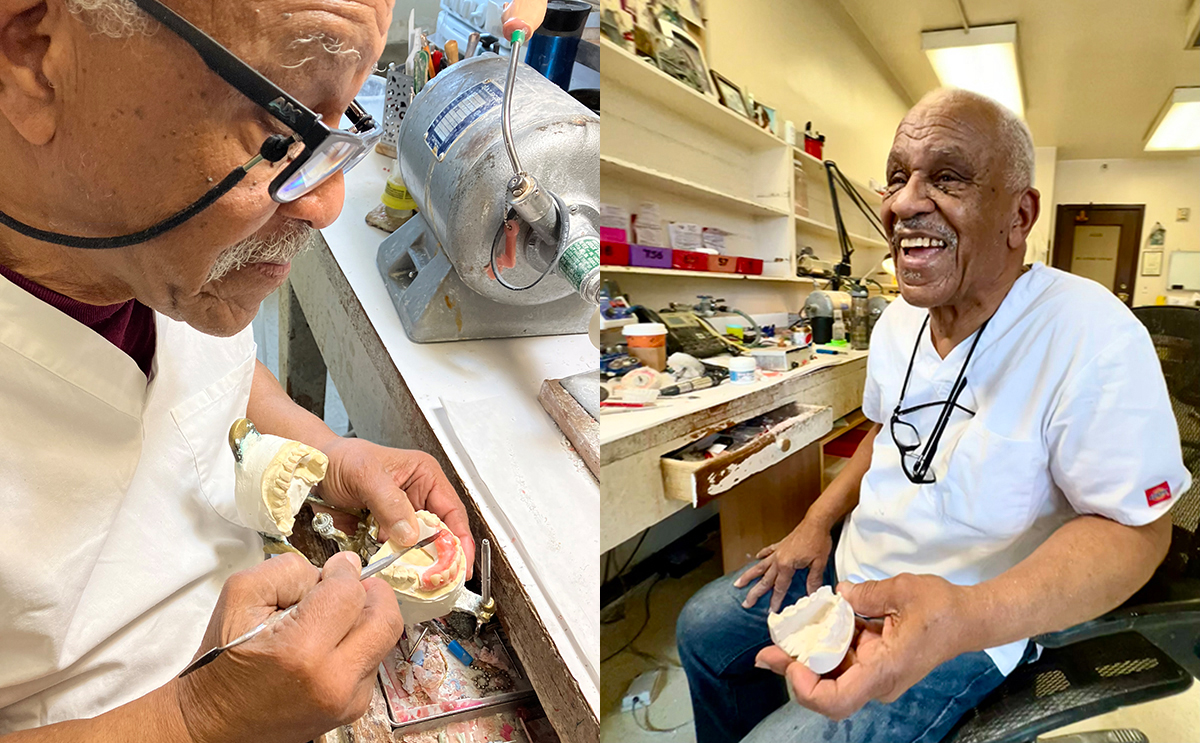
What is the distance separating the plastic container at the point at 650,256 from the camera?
472mm

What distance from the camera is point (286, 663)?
0.47m

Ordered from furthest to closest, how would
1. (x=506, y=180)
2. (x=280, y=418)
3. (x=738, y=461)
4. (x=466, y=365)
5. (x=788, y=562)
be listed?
(x=466, y=365), (x=280, y=418), (x=506, y=180), (x=788, y=562), (x=738, y=461)

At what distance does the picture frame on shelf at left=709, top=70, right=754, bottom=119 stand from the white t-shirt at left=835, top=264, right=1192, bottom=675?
0.73 ft

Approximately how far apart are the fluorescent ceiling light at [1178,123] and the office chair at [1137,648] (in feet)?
0.37

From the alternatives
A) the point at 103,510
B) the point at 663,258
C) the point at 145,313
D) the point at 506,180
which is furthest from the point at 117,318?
the point at 663,258

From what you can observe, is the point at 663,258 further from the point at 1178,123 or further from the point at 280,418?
the point at 280,418

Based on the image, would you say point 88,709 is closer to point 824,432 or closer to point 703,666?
point 703,666

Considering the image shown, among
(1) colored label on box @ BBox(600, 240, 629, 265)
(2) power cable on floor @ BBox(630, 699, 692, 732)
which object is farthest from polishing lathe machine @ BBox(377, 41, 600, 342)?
(2) power cable on floor @ BBox(630, 699, 692, 732)

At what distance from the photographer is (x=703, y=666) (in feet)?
2.24

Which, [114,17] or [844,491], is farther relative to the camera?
[844,491]

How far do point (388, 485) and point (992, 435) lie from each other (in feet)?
2.03

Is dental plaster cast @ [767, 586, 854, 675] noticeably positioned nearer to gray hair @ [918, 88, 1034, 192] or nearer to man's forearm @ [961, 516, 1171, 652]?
man's forearm @ [961, 516, 1171, 652]

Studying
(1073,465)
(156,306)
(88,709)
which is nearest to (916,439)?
(1073,465)

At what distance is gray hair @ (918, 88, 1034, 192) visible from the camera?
0.39m
